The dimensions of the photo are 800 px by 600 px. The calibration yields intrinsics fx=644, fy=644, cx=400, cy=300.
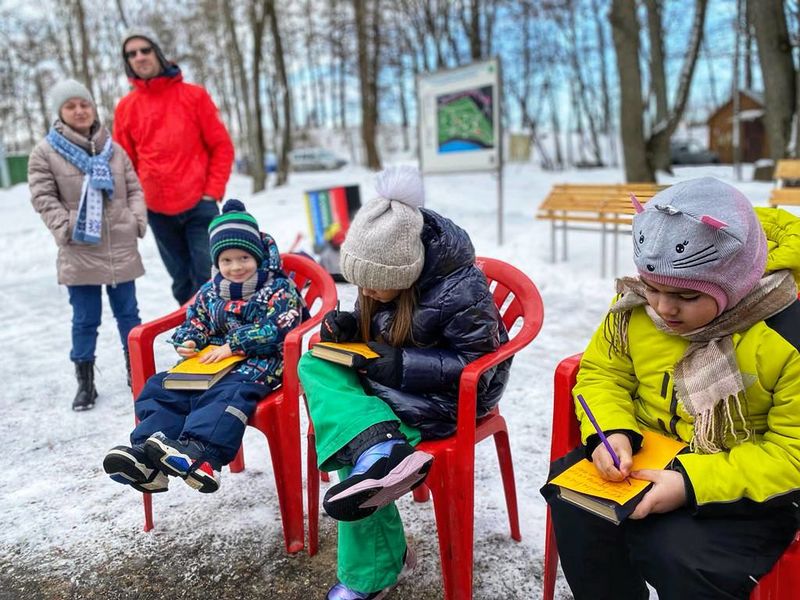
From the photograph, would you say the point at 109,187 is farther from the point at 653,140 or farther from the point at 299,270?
the point at 653,140

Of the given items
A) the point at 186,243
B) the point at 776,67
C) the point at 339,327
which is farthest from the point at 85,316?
the point at 776,67

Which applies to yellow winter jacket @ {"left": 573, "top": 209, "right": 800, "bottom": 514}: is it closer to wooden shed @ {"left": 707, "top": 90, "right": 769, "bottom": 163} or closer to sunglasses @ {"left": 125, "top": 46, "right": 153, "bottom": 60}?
sunglasses @ {"left": 125, "top": 46, "right": 153, "bottom": 60}

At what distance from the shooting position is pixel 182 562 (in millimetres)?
2209

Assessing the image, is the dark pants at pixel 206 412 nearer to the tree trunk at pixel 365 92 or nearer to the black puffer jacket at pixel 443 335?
the black puffer jacket at pixel 443 335

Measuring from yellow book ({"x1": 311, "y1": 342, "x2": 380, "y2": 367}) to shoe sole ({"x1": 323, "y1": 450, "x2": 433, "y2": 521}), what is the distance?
33 centimetres

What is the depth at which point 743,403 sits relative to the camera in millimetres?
1451

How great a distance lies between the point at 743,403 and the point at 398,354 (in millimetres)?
881

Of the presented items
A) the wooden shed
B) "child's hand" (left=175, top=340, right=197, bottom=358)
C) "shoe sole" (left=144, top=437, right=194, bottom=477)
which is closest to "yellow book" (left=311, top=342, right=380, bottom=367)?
"shoe sole" (left=144, top=437, right=194, bottom=477)

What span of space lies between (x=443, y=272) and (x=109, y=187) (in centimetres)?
241

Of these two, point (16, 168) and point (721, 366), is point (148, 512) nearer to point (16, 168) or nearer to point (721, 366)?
point (721, 366)

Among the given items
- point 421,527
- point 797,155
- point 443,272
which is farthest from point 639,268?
point 797,155

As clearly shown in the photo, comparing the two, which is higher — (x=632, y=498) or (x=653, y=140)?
(x=653, y=140)

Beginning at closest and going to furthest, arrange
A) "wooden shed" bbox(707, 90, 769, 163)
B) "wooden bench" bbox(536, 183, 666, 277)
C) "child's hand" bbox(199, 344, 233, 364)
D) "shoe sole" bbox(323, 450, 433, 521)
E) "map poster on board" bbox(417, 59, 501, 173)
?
"shoe sole" bbox(323, 450, 433, 521) < "child's hand" bbox(199, 344, 233, 364) < "wooden bench" bbox(536, 183, 666, 277) < "map poster on board" bbox(417, 59, 501, 173) < "wooden shed" bbox(707, 90, 769, 163)

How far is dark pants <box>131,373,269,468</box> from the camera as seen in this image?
80.3 inches
